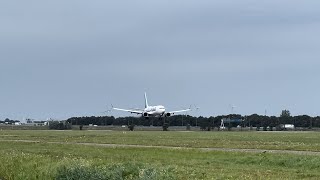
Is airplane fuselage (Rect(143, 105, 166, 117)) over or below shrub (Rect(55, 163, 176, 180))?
over

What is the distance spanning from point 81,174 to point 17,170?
6.16 meters

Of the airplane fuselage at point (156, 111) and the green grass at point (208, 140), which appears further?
the airplane fuselage at point (156, 111)

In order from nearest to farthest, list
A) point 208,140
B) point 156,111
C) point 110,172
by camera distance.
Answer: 1. point 110,172
2. point 208,140
3. point 156,111

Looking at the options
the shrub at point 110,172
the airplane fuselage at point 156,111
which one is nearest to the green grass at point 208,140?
the shrub at point 110,172

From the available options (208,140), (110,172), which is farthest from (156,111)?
(110,172)

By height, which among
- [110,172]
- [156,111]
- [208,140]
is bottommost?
[110,172]

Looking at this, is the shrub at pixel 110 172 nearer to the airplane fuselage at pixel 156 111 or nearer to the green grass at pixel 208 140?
the green grass at pixel 208 140

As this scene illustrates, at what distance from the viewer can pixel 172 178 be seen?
19609mm

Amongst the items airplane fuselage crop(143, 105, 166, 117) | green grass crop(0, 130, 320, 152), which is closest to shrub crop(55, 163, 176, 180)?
green grass crop(0, 130, 320, 152)

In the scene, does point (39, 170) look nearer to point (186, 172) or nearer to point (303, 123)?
point (186, 172)

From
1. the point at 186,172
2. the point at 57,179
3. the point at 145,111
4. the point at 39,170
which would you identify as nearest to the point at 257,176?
the point at 186,172

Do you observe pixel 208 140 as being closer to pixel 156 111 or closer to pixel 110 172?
pixel 110 172

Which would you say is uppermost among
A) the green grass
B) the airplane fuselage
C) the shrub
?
the airplane fuselage

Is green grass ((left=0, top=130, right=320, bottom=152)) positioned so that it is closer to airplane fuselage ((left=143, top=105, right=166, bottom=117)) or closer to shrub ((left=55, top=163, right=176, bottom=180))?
shrub ((left=55, top=163, right=176, bottom=180))
